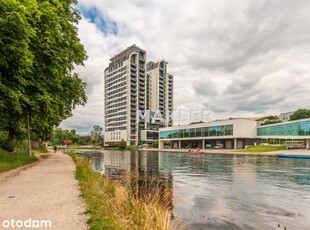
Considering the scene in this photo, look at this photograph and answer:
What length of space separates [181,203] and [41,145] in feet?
186

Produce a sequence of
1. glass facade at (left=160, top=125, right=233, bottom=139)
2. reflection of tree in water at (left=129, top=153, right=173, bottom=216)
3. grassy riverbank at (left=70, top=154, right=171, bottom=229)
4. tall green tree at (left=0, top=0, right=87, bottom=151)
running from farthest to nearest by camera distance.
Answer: glass facade at (left=160, top=125, right=233, bottom=139), tall green tree at (left=0, top=0, right=87, bottom=151), reflection of tree in water at (left=129, top=153, right=173, bottom=216), grassy riverbank at (left=70, top=154, right=171, bottom=229)

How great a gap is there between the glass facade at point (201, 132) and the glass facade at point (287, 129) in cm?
1038

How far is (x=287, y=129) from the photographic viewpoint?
6519 cm

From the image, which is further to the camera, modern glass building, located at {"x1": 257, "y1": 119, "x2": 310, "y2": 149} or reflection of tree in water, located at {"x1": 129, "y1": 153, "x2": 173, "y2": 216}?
modern glass building, located at {"x1": 257, "y1": 119, "x2": 310, "y2": 149}

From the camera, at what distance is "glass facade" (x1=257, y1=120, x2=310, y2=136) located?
2303 inches

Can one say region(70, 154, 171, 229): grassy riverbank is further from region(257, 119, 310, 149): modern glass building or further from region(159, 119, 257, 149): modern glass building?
region(159, 119, 257, 149): modern glass building

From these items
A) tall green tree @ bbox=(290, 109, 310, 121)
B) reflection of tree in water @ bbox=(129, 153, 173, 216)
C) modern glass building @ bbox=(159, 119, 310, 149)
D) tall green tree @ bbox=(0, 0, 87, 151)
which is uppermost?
tall green tree @ bbox=(290, 109, 310, 121)

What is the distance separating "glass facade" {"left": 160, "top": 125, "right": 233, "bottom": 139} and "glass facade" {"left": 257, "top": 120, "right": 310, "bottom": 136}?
34.1 feet

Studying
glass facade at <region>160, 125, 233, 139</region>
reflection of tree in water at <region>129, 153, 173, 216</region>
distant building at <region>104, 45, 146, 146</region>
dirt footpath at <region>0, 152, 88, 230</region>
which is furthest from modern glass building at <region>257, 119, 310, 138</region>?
distant building at <region>104, 45, 146, 146</region>

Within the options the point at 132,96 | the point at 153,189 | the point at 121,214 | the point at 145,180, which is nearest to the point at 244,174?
the point at 145,180

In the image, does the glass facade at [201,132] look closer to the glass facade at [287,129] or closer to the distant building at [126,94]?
the glass facade at [287,129]

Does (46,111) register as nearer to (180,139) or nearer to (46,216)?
(46,216)

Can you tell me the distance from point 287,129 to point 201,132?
3085cm

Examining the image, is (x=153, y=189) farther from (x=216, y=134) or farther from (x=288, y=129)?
(x=216, y=134)
